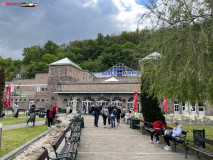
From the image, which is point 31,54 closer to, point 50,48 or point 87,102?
point 50,48

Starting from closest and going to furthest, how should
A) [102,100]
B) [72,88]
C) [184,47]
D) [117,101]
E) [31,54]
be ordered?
[184,47] → [117,101] → [102,100] → [72,88] → [31,54]

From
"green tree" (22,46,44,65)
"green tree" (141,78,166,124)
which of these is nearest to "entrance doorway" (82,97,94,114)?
"green tree" (141,78,166,124)

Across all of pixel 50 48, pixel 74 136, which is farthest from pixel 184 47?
pixel 50 48

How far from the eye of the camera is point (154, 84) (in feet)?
19.6

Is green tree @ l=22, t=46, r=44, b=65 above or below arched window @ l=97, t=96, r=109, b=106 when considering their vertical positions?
above

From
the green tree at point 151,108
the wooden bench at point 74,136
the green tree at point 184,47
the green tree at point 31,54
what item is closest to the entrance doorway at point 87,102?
the green tree at point 151,108

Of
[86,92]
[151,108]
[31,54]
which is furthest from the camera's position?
[31,54]

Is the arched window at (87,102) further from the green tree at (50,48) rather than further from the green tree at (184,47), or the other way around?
the green tree at (50,48)

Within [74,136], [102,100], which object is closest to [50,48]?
[102,100]

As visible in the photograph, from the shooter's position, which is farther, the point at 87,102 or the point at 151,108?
the point at 87,102

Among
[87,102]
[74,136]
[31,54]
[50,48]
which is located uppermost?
[50,48]

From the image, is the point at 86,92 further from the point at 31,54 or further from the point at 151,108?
the point at 31,54

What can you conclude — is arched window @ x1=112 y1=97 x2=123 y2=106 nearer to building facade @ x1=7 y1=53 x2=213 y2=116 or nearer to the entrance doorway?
building facade @ x1=7 y1=53 x2=213 y2=116

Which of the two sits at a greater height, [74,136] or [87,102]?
[87,102]
